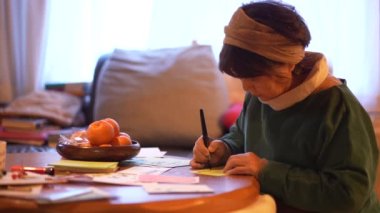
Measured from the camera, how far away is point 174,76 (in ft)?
8.34

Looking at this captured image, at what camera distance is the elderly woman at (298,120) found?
3.45 ft

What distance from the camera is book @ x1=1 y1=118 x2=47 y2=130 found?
264cm

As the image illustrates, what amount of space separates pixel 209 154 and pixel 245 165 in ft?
0.53

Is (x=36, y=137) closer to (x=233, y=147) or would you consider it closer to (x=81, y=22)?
(x=81, y=22)

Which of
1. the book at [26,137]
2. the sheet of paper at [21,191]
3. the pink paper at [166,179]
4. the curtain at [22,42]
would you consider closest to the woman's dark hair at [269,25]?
the pink paper at [166,179]

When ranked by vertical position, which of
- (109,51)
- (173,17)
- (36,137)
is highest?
(173,17)

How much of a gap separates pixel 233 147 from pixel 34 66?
1.90m

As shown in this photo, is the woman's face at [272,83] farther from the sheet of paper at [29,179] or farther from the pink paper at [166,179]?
the sheet of paper at [29,179]

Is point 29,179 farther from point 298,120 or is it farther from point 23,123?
point 23,123

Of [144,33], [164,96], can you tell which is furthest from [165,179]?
[144,33]

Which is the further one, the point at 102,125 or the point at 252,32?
the point at 102,125

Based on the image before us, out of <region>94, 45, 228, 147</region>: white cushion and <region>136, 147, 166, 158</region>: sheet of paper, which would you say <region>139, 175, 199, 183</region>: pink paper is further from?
<region>94, 45, 228, 147</region>: white cushion

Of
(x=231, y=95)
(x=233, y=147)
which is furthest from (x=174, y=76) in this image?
(x=233, y=147)

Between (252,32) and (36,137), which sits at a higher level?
(252,32)
